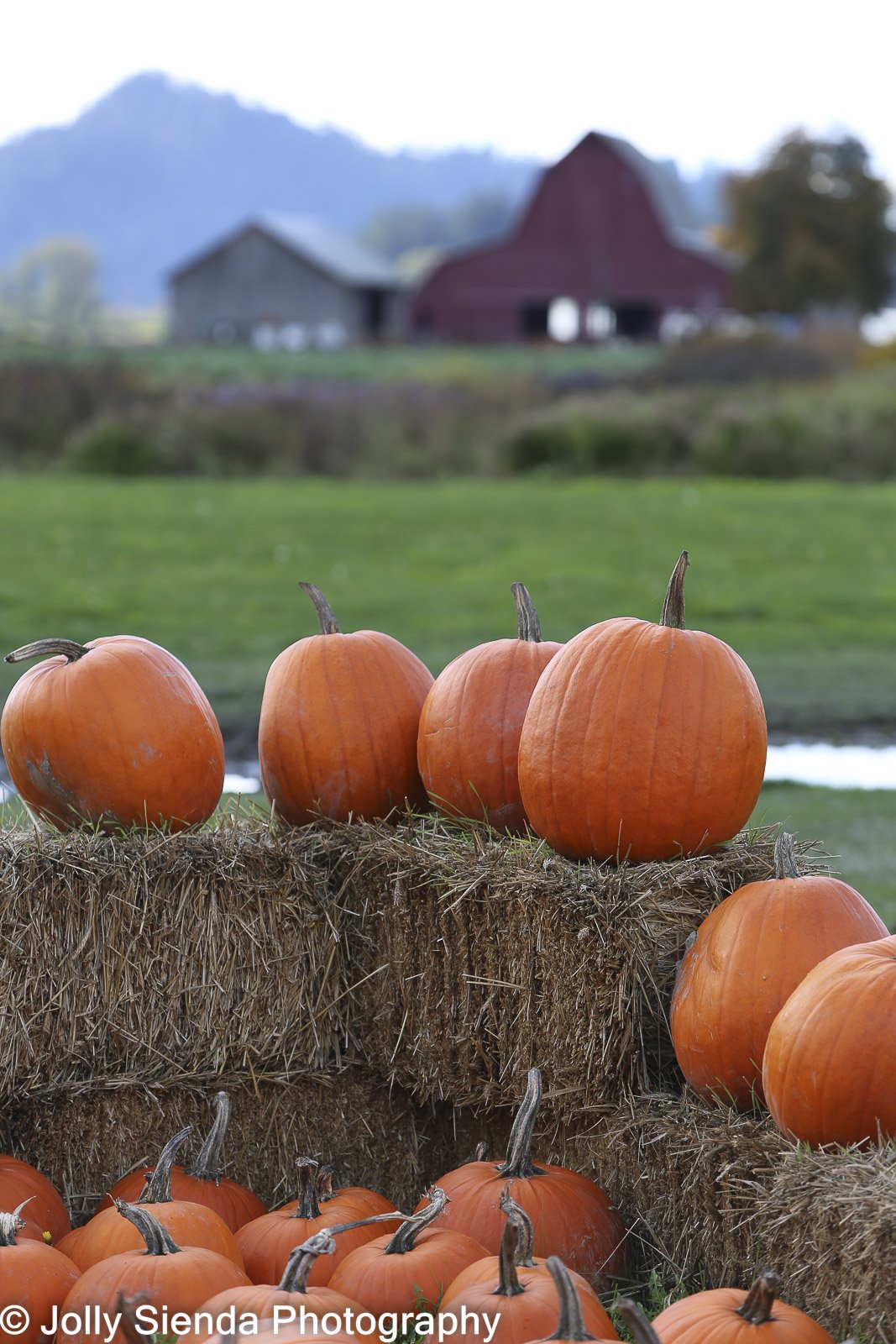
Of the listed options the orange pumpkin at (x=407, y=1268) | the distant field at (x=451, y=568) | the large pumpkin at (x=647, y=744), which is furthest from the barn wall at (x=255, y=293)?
the orange pumpkin at (x=407, y=1268)

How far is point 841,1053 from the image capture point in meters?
2.51

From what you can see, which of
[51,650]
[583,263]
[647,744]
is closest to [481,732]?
[647,744]

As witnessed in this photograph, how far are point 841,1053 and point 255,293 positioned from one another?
72.5 meters

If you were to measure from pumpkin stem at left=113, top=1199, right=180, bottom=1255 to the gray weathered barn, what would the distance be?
70094mm

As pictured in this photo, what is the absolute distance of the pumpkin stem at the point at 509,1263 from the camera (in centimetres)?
234

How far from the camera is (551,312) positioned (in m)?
58.9

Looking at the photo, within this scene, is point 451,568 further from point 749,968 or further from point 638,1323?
point 638,1323

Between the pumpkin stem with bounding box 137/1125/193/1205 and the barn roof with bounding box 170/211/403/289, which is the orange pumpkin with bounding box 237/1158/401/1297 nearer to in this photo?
the pumpkin stem with bounding box 137/1125/193/1205

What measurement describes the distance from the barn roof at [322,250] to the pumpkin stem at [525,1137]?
233 feet

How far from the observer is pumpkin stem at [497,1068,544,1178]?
109 inches

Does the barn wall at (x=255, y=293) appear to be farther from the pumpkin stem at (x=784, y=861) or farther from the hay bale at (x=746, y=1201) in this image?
the hay bale at (x=746, y=1201)

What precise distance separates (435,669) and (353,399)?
14.9 meters

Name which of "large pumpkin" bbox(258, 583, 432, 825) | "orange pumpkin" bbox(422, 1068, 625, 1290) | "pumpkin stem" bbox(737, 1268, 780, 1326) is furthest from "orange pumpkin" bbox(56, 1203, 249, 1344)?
"large pumpkin" bbox(258, 583, 432, 825)

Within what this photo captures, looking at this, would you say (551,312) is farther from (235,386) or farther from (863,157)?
(235,386)
